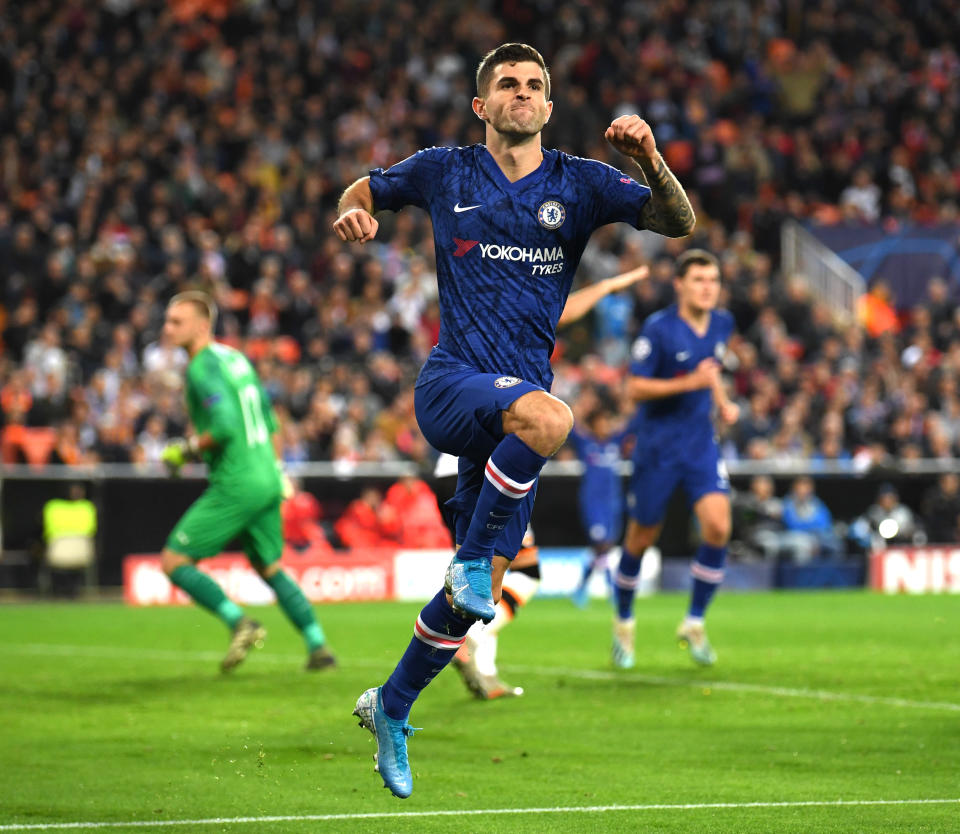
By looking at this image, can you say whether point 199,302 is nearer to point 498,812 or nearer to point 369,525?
point 498,812

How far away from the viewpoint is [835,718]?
8.70 metres

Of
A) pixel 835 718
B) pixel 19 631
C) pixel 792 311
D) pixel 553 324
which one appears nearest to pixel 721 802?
pixel 553 324

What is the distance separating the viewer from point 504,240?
6359 mm

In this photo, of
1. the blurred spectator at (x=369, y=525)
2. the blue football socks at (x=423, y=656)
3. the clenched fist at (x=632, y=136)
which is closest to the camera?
the clenched fist at (x=632, y=136)

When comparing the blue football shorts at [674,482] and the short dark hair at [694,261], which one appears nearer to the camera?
the blue football shorts at [674,482]

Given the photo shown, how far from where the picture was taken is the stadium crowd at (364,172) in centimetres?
2244

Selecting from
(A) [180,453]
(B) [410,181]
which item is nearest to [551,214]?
(B) [410,181]

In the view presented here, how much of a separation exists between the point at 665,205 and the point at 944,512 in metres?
17.8

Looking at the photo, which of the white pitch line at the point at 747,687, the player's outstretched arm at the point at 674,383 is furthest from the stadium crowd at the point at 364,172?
the player's outstretched arm at the point at 674,383

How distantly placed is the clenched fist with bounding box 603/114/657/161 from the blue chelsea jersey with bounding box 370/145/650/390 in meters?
0.43

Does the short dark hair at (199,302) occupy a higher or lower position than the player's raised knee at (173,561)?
higher

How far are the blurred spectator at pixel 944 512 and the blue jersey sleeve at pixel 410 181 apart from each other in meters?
17.8

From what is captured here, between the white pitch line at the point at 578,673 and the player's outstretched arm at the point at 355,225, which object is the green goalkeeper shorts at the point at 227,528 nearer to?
the white pitch line at the point at 578,673

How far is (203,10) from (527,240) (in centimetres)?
2345
